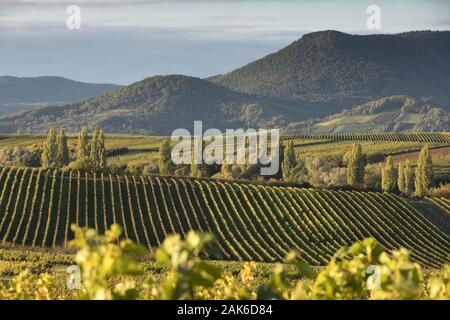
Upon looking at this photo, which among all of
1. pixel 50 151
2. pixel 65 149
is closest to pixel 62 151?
pixel 65 149

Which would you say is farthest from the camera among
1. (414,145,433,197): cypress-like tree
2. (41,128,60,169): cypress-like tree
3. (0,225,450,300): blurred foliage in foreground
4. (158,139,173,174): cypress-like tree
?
(158,139,173,174): cypress-like tree

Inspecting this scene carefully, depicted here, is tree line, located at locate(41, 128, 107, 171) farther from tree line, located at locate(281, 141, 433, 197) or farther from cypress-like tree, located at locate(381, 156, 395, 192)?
cypress-like tree, located at locate(381, 156, 395, 192)

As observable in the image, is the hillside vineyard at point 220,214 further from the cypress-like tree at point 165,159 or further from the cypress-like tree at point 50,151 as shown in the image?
the cypress-like tree at point 165,159

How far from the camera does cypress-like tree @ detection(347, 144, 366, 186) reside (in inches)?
3794

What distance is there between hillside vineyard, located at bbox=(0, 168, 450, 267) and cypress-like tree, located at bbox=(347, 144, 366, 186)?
754 inches

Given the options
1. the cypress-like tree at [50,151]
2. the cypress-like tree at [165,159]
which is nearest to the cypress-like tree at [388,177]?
the cypress-like tree at [165,159]

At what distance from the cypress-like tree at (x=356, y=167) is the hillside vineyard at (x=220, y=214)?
19.1 metres

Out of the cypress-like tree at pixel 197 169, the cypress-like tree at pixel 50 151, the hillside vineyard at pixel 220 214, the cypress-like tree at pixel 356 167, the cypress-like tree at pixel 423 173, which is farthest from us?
the cypress-like tree at pixel 197 169

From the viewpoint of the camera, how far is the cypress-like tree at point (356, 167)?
3794 inches

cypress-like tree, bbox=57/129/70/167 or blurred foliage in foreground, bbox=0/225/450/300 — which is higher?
blurred foliage in foreground, bbox=0/225/450/300

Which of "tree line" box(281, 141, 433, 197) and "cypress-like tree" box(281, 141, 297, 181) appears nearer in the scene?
"tree line" box(281, 141, 433, 197)

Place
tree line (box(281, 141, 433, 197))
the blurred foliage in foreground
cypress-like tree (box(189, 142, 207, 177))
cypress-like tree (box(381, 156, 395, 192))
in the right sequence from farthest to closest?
cypress-like tree (box(189, 142, 207, 177)) < tree line (box(281, 141, 433, 197)) < cypress-like tree (box(381, 156, 395, 192)) < the blurred foliage in foreground

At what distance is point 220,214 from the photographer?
64.8 meters

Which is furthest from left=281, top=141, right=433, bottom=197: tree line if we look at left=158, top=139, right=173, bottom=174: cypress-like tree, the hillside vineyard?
left=158, top=139, right=173, bottom=174: cypress-like tree
